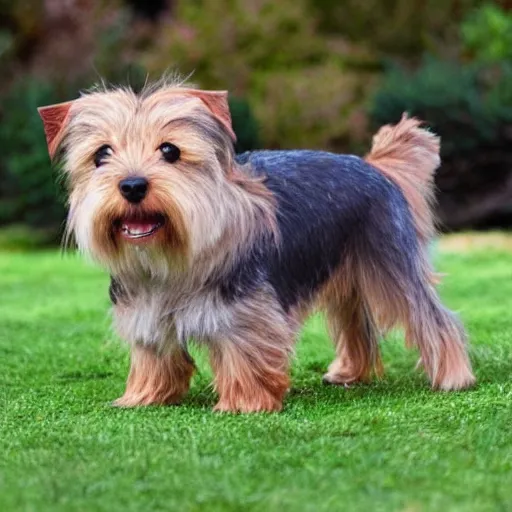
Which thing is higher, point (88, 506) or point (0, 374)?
point (88, 506)

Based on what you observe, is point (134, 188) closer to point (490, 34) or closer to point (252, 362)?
point (252, 362)

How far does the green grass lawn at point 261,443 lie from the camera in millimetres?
3430

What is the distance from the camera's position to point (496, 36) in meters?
18.0

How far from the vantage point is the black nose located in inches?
177

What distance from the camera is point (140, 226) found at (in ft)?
15.3

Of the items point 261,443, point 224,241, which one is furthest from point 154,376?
point 261,443

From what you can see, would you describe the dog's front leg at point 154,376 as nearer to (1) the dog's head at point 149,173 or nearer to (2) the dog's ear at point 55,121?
(1) the dog's head at point 149,173

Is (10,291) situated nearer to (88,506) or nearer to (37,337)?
(37,337)

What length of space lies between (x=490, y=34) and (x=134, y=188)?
14.6 m

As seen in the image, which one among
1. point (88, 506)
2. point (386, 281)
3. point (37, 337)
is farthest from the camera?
point (37, 337)

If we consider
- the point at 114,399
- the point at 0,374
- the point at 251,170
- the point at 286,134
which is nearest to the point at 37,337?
the point at 0,374

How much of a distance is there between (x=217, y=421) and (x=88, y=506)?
1.28 metres

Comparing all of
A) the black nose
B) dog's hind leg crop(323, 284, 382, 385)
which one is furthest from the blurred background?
the black nose

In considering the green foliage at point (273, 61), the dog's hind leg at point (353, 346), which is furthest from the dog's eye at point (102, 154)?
the green foliage at point (273, 61)
